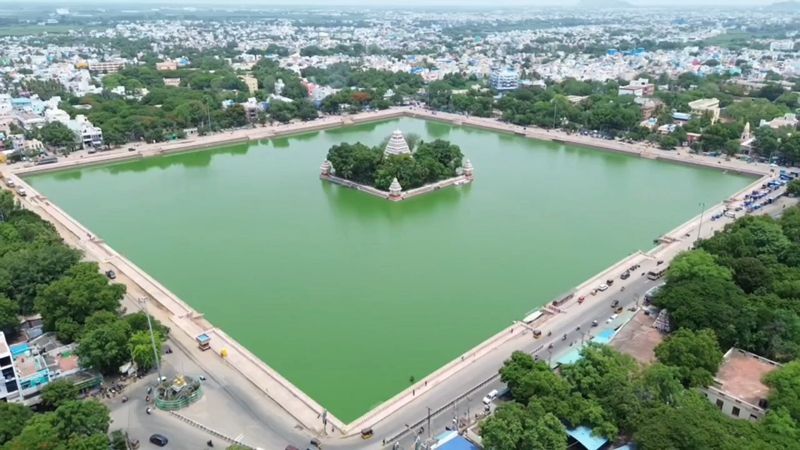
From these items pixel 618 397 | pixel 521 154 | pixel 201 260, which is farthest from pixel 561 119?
pixel 618 397

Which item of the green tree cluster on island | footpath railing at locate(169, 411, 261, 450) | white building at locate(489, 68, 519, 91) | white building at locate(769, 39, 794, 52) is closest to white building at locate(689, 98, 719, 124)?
white building at locate(489, 68, 519, 91)

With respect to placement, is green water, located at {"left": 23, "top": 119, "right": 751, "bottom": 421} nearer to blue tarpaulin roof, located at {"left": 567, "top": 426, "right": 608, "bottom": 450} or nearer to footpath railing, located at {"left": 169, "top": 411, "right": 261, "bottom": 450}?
Answer: footpath railing, located at {"left": 169, "top": 411, "right": 261, "bottom": 450}

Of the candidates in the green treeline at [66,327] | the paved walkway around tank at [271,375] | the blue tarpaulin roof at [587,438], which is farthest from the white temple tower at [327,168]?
the blue tarpaulin roof at [587,438]

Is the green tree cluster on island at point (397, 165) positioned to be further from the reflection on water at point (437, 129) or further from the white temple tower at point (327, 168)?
the reflection on water at point (437, 129)

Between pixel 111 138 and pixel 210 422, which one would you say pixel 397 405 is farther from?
pixel 111 138

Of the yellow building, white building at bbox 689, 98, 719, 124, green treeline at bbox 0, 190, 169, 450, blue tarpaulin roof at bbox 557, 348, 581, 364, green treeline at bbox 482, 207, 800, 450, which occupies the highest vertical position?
the yellow building

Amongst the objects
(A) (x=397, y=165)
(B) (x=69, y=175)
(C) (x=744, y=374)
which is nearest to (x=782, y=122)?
(A) (x=397, y=165)

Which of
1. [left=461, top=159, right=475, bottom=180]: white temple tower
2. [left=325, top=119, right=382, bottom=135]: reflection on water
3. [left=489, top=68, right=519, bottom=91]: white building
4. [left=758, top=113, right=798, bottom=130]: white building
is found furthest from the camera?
[left=489, top=68, right=519, bottom=91]: white building
